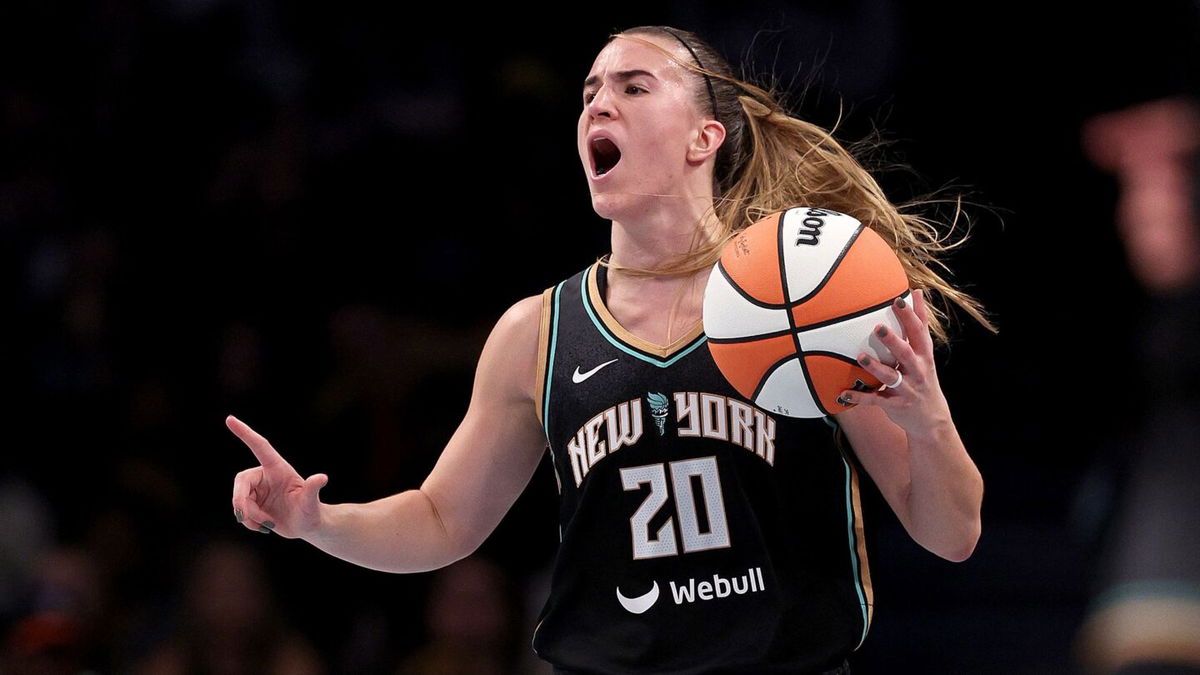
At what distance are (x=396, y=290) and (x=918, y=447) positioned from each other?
16.0 feet

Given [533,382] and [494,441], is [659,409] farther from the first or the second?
[494,441]

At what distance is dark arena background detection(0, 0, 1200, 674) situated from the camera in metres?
6.45

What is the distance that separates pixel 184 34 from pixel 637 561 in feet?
20.2

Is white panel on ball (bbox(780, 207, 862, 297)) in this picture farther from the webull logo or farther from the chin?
the webull logo

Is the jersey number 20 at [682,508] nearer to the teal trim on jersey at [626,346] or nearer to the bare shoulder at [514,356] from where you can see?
the teal trim on jersey at [626,346]

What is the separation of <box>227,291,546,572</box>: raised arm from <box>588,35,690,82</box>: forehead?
655 mm

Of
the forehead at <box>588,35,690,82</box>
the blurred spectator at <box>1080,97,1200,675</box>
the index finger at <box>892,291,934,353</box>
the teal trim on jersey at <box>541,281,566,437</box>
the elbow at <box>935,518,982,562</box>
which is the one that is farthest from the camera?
the forehead at <box>588,35,690,82</box>

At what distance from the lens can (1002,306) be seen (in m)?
6.81

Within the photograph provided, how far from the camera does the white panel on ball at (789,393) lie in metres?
3.18

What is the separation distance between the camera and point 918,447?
3.19m

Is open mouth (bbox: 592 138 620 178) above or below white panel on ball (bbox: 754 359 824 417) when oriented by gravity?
above

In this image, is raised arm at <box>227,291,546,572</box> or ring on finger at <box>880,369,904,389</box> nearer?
ring on finger at <box>880,369,904,389</box>

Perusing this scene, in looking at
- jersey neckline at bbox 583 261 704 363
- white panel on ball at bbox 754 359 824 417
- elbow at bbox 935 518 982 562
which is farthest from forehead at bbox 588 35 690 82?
elbow at bbox 935 518 982 562

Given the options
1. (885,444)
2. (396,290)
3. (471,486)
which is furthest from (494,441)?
(396,290)
